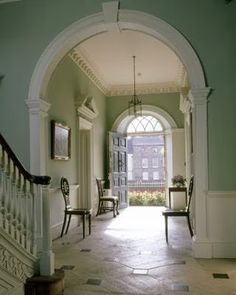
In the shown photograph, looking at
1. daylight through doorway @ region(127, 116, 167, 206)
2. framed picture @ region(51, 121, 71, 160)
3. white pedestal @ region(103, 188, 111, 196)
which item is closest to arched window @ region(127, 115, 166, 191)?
daylight through doorway @ region(127, 116, 167, 206)

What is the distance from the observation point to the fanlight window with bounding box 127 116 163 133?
10148 mm

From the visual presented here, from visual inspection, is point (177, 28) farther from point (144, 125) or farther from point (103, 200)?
point (144, 125)

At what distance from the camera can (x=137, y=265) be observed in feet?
13.0

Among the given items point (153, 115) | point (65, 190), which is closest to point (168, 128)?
point (153, 115)

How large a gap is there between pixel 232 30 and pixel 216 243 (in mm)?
2786

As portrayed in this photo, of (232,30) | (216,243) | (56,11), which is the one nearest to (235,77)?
(232,30)

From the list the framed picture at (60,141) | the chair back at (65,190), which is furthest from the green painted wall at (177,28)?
the chair back at (65,190)

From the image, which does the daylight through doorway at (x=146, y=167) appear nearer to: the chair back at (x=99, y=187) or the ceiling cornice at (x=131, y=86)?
the ceiling cornice at (x=131, y=86)

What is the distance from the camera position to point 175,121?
9258mm

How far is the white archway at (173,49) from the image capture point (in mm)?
4289

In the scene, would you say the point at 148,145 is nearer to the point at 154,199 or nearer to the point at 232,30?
the point at 154,199

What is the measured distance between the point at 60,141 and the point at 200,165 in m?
2.71

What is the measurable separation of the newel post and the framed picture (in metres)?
2.30

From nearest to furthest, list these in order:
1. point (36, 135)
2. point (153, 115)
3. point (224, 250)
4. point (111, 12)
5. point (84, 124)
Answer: point (224, 250)
point (111, 12)
point (36, 135)
point (84, 124)
point (153, 115)
